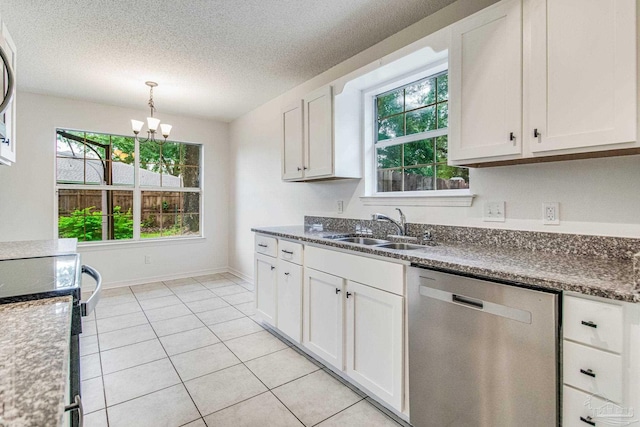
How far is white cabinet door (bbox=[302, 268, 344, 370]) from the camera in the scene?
6.81 ft

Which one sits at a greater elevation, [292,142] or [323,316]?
[292,142]

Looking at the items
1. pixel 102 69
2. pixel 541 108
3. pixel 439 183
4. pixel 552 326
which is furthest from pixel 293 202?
pixel 552 326

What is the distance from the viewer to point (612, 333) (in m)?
1.03

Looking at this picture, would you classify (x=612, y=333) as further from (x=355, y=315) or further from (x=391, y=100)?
(x=391, y=100)

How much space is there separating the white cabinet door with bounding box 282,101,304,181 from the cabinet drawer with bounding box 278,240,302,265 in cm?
73

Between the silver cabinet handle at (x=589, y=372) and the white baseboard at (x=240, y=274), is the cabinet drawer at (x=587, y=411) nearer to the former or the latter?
the silver cabinet handle at (x=589, y=372)

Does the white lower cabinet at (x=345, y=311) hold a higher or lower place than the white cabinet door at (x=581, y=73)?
lower

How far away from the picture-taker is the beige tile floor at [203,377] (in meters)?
1.79

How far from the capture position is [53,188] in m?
3.98

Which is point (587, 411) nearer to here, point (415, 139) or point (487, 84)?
point (487, 84)

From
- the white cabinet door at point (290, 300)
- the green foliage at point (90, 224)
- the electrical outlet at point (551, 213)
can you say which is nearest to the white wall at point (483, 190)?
the electrical outlet at point (551, 213)

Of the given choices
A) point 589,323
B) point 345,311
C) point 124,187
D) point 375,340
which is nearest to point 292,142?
point 345,311

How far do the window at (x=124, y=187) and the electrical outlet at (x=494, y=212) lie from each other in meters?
4.34

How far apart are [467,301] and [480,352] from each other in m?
0.21
